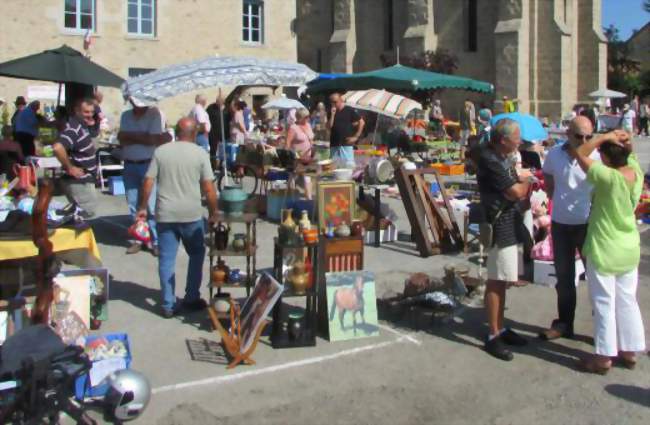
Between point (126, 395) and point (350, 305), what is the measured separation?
2.15m

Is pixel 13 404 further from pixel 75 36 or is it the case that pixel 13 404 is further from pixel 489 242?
pixel 75 36

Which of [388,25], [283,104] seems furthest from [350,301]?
[388,25]

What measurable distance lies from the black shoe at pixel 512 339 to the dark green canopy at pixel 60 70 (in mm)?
7538

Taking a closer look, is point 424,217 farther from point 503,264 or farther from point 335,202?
point 503,264

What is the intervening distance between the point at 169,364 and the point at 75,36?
69.3 feet

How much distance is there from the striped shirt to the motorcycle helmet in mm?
3827

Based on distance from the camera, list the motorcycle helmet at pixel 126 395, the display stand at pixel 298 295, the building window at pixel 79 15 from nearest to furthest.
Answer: the motorcycle helmet at pixel 126 395, the display stand at pixel 298 295, the building window at pixel 79 15

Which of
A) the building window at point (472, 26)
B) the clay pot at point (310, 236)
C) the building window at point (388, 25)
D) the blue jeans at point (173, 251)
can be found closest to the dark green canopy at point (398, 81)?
the blue jeans at point (173, 251)

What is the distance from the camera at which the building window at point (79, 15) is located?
2434 cm

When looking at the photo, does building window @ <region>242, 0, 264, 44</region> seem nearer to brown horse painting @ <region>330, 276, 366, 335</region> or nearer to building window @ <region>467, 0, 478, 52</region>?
building window @ <region>467, 0, 478, 52</region>

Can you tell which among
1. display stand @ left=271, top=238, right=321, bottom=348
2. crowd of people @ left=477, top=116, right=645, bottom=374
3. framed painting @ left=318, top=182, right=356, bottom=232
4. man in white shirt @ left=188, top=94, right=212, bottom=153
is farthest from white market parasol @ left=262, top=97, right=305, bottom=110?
crowd of people @ left=477, top=116, right=645, bottom=374

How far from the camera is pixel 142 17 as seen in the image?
25.6m

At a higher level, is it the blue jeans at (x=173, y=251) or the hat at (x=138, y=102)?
the hat at (x=138, y=102)

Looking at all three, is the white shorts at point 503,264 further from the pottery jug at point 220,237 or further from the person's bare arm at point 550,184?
the pottery jug at point 220,237
